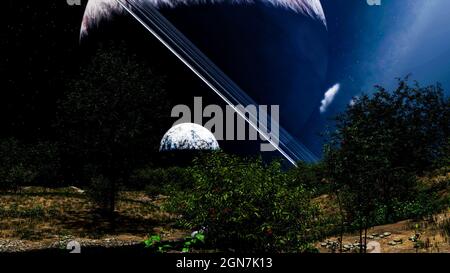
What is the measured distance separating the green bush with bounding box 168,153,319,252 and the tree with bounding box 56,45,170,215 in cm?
1167

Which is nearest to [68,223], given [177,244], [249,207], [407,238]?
[177,244]

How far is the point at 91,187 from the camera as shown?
2606cm

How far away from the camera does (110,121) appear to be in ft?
84.2

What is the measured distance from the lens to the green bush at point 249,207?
13.9 m

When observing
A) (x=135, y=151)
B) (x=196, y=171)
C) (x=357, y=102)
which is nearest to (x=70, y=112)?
Answer: (x=135, y=151)

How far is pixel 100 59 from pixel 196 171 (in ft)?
47.1

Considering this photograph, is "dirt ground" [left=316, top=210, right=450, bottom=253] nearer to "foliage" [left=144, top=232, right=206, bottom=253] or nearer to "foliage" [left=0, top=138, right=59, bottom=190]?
"foliage" [left=144, top=232, right=206, bottom=253]

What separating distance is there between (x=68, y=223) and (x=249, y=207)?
1385cm

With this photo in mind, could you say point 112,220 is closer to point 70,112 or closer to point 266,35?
point 70,112

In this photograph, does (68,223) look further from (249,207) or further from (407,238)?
(407,238)

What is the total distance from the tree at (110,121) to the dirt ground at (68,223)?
5.17 feet

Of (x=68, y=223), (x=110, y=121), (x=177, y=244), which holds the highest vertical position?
(x=110, y=121)

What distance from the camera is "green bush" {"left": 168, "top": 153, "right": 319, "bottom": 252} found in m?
13.9

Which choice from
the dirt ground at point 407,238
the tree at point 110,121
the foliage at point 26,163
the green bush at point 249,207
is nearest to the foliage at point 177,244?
the green bush at point 249,207
